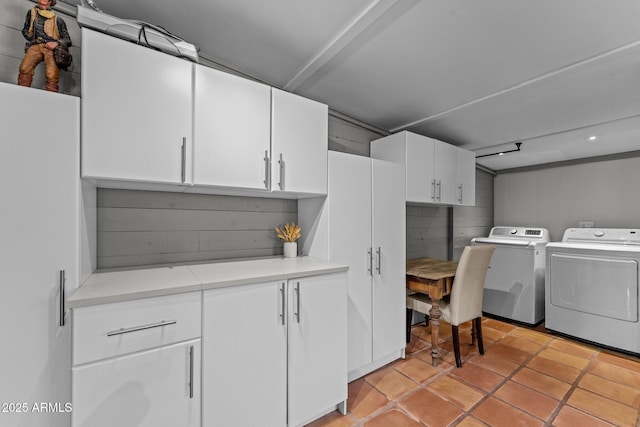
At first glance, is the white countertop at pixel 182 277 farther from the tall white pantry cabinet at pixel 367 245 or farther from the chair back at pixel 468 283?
the chair back at pixel 468 283

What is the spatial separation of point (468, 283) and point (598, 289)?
1.70 m

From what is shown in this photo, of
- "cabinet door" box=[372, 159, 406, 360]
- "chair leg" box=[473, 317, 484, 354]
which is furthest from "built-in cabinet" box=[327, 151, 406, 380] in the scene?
"chair leg" box=[473, 317, 484, 354]

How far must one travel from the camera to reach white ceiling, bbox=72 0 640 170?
147cm

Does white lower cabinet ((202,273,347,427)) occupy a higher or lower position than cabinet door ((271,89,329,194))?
lower

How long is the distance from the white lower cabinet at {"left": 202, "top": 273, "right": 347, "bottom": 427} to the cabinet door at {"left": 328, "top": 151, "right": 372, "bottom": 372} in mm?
373

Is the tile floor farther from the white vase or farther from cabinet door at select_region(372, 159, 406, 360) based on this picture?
the white vase

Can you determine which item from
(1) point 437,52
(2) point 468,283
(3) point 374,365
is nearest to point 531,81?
(1) point 437,52

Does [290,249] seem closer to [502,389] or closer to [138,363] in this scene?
[138,363]

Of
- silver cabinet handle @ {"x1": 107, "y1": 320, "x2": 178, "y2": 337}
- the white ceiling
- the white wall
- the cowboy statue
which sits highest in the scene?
the white ceiling

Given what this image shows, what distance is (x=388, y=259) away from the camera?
241 centimetres

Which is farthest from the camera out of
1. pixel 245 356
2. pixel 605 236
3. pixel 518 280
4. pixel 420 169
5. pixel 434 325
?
pixel 518 280

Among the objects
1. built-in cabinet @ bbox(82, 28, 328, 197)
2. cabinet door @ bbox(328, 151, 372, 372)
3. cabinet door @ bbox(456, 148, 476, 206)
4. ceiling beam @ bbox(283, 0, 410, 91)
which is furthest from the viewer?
cabinet door @ bbox(456, 148, 476, 206)

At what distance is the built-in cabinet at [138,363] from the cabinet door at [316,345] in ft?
1.76

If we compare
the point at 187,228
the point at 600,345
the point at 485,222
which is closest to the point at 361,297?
the point at 187,228
